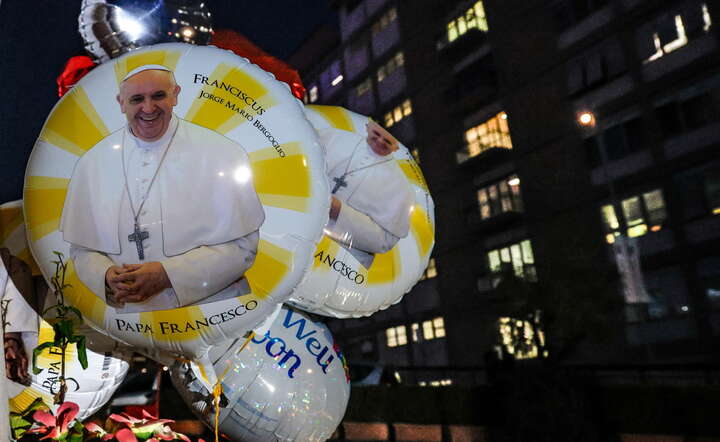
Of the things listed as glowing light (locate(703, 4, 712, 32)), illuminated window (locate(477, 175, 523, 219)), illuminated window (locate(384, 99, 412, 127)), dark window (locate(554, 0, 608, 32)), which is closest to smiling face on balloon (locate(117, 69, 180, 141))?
glowing light (locate(703, 4, 712, 32))

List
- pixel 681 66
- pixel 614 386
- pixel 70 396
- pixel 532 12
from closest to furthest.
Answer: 1. pixel 70 396
2. pixel 614 386
3. pixel 681 66
4. pixel 532 12

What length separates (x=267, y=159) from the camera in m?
2.51

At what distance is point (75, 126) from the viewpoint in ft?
8.36

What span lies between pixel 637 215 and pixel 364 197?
22.9 metres

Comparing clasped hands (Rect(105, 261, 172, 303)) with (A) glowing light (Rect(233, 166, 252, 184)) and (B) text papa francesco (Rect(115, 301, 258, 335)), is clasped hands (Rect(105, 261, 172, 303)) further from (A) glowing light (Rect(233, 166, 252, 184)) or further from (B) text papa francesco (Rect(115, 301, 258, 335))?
(A) glowing light (Rect(233, 166, 252, 184))

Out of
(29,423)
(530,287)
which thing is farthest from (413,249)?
(530,287)

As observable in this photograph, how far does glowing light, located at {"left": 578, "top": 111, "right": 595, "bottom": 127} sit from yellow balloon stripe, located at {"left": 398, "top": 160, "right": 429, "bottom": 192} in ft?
77.8

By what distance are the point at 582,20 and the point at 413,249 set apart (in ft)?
84.0

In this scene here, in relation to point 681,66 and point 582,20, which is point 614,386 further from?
point 582,20

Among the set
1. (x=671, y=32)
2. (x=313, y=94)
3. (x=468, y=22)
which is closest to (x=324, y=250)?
(x=671, y=32)

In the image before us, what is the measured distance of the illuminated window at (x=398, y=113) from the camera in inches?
1453

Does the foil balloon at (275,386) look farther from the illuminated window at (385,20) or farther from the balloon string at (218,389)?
A: the illuminated window at (385,20)

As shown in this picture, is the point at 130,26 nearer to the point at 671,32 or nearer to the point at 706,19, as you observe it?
the point at 706,19

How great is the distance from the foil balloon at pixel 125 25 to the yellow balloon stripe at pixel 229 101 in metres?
0.89
